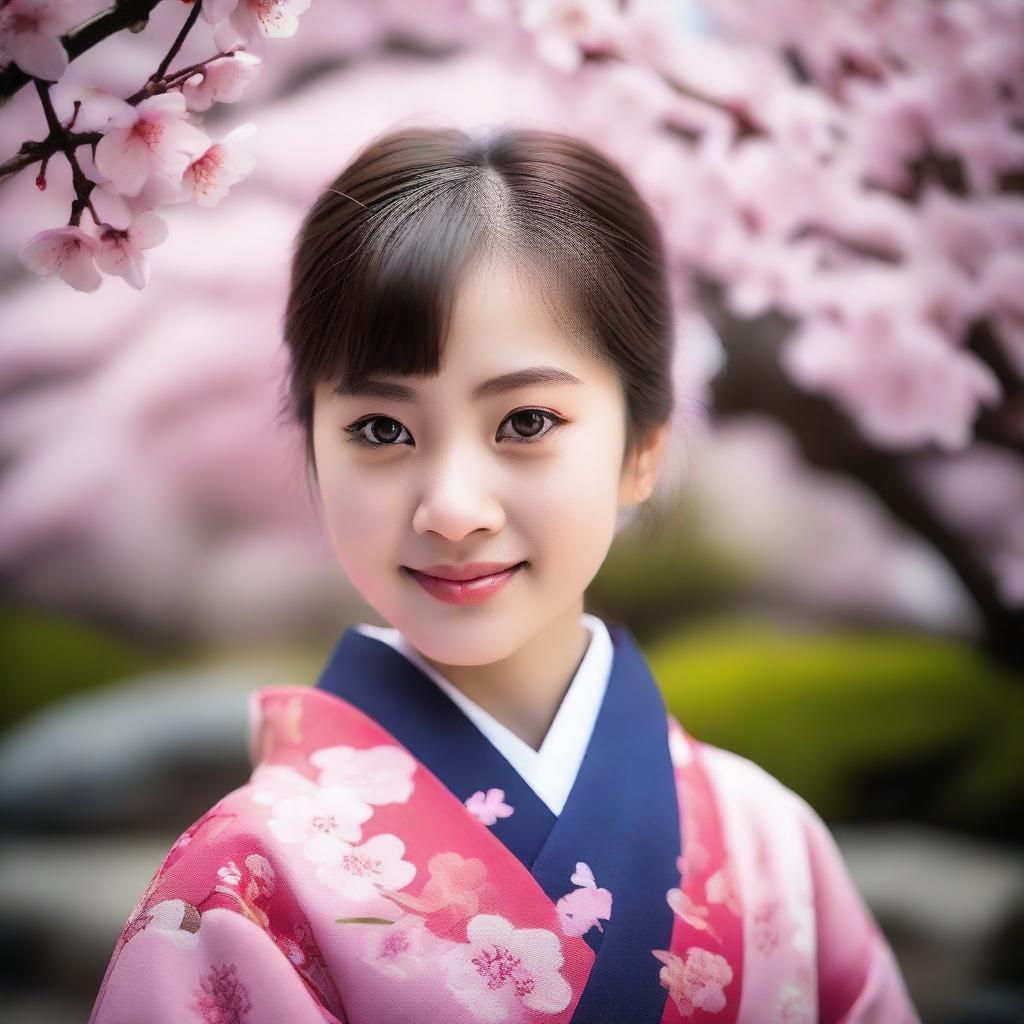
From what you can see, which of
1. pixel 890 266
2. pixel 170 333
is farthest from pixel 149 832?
pixel 890 266

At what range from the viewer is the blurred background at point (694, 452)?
165cm

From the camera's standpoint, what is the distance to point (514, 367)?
3.61 feet

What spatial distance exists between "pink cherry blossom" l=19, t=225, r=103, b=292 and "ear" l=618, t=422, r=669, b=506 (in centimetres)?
64

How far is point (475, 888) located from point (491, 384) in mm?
539

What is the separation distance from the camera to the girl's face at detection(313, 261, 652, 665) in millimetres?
1098

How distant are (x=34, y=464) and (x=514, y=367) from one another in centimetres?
94

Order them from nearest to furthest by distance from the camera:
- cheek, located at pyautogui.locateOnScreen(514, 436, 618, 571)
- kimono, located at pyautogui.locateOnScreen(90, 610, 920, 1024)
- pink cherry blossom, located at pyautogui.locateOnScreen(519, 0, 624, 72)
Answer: kimono, located at pyautogui.locateOnScreen(90, 610, 920, 1024) → cheek, located at pyautogui.locateOnScreen(514, 436, 618, 571) → pink cherry blossom, located at pyautogui.locateOnScreen(519, 0, 624, 72)

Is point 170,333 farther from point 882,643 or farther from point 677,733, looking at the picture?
point 882,643

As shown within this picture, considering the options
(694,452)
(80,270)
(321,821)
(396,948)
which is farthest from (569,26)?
(396,948)

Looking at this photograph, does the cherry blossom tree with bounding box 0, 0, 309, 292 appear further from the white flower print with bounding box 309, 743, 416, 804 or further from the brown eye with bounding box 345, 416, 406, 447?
the white flower print with bounding box 309, 743, 416, 804

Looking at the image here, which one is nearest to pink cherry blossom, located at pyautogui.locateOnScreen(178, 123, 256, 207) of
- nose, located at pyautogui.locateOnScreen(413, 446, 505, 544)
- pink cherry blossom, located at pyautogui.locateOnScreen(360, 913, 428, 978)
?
nose, located at pyautogui.locateOnScreen(413, 446, 505, 544)

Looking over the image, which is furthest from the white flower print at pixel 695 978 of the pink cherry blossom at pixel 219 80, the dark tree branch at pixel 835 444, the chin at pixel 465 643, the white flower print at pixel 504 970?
the pink cherry blossom at pixel 219 80

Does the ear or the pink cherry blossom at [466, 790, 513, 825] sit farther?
the ear

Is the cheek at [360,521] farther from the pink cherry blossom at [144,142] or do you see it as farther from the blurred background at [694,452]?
the blurred background at [694,452]
